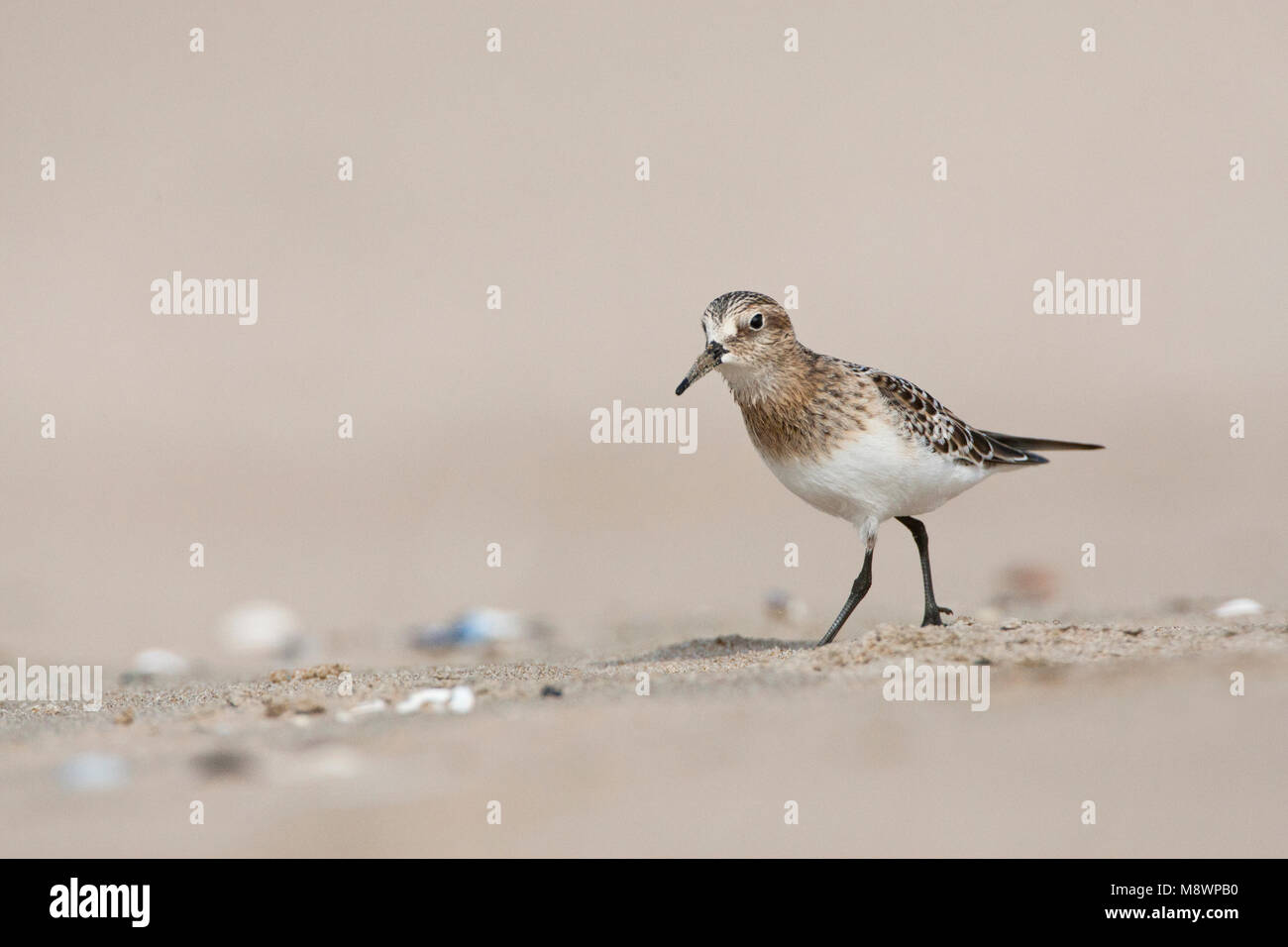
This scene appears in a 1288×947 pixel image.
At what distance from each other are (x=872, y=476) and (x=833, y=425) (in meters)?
0.31

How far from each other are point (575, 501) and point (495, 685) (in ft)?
27.9

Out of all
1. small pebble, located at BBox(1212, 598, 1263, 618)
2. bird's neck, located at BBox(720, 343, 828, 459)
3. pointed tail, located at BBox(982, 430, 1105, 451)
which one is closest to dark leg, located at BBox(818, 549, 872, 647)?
bird's neck, located at BBox(720, 343, 828, 459)

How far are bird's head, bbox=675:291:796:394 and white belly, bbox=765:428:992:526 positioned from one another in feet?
1.52

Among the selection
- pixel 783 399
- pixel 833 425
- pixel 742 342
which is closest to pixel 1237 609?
pixel 833 425

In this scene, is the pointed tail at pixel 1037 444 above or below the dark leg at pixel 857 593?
above

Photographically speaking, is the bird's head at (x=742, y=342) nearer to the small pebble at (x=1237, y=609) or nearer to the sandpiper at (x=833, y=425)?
the sandpiper at (x=833, y=425)

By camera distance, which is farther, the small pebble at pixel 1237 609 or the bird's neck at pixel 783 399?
the small pebble at pixel 1237 609

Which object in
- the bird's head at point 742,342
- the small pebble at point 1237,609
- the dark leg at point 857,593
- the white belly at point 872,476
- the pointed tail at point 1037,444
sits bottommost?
the small pebble at point 1237,609

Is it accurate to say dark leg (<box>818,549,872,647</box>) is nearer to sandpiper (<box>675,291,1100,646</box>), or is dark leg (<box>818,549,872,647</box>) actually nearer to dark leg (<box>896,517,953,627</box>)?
sandpiper (<box>675,291,1100,646</box>)

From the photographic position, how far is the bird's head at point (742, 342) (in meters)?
7.64

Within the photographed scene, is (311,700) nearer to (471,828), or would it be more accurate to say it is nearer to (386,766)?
(386,766)

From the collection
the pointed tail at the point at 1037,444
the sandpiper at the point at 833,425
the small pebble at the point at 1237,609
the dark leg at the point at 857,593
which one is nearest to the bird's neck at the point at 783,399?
the sandpiper at the point at 833,425

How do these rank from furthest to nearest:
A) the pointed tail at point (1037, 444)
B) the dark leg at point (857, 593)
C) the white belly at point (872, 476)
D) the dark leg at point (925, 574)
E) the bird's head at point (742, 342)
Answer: the pointed tail at point (1037, 444) → the dark leg at point (925, 574) → the dark leg at point (857, 593) → the bird's head at point (742, 342) → the white belly at point (872, 476)

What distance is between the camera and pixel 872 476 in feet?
24.6
